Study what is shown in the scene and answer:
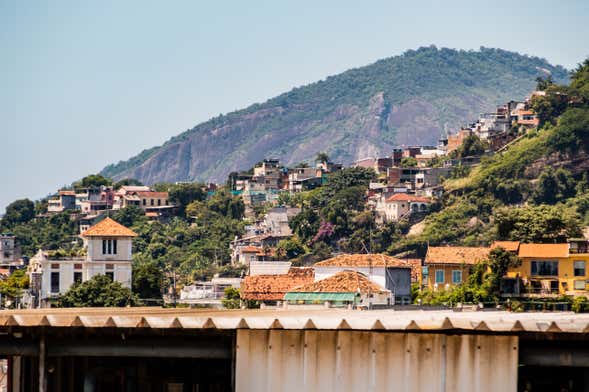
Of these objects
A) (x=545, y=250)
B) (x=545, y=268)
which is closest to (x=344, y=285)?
(x=545, y=268)

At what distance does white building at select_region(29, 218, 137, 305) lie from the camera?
10169 cm

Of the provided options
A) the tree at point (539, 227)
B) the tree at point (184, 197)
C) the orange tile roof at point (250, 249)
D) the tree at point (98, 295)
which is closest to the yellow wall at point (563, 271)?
the tree at point (539, 227)

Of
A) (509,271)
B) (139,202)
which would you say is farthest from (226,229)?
(509,271)

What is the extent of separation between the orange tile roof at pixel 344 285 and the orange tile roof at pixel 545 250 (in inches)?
370

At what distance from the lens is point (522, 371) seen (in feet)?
59.9

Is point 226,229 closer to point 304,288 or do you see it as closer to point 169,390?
point 304,288

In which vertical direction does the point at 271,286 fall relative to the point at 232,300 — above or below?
above

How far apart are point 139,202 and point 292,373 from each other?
179086 millimetres

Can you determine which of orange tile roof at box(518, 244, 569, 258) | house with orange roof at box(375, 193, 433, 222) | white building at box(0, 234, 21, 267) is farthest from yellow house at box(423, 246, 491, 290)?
white building at box(0, 234, 21, 267)

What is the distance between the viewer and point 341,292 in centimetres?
8038

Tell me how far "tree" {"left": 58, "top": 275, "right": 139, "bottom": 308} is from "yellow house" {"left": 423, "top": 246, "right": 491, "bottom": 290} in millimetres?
19669

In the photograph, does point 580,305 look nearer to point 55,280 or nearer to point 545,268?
point 545,268

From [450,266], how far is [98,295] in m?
22.7

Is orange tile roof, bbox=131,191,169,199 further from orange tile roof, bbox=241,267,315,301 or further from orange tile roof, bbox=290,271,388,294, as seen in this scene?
orange tile roof, bbox=290,271,388,294
